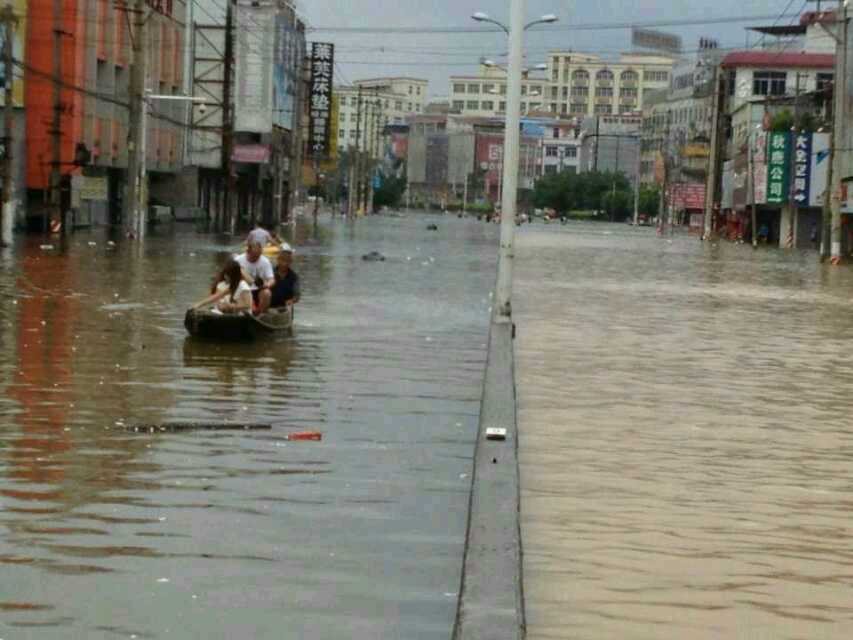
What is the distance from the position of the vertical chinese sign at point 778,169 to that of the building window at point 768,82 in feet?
163

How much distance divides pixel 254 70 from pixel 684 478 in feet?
351

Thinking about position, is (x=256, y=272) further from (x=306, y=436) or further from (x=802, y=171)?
(x=802, y=171)

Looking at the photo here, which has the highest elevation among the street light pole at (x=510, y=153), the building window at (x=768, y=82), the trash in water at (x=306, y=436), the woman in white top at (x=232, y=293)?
the building window at (x=768, y=82)

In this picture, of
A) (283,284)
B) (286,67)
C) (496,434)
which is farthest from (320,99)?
(496,434)

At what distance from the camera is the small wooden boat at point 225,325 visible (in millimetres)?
24797

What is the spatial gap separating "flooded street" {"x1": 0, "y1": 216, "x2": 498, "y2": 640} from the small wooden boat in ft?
1.22

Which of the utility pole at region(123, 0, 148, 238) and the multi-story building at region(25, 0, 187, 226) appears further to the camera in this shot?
the multi-story building at region(25, 0, 187, 226)

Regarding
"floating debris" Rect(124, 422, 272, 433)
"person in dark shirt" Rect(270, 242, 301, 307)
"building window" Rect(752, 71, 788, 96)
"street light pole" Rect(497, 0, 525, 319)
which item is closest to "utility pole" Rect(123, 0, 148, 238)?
"street light pole" Rect(497, 0, 525, 319)

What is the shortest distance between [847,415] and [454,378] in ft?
14.9

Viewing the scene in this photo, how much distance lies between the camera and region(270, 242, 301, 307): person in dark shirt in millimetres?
26859

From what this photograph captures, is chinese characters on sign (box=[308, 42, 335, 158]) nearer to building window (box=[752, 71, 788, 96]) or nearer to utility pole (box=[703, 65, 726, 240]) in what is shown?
utility pole (box=[703, 65, 726, 240])

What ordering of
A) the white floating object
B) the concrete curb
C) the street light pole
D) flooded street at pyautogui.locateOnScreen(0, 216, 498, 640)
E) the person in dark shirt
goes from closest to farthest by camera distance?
the concrete curb
flooded street at pyautogui.locateOnScreen(0, 216, 498, 640)
the white floating object
the person in dark shirt
the street light pole

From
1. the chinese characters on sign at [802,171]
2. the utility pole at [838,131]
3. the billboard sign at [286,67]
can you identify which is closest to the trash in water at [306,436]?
the utility pole at [838,131]

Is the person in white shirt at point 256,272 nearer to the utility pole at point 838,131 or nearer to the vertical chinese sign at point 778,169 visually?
the utility pole at point 838,131
